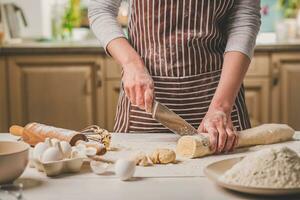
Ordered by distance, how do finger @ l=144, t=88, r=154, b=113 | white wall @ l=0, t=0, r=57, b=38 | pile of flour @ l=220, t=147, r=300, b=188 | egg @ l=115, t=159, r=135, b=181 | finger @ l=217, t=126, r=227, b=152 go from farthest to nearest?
white wall @ l=0, t=0, r=57, b=38 → finger @ l=144, t=88, r=154, b=113 → finger @ l=217, t=126, r=227, b=152 → egg @ l=115, t=159, r=135, b=181 → pile of flour @ l=220, t=147, r=300, b=188

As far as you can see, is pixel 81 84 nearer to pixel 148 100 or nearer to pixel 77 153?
pixel 148 100

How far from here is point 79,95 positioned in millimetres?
3146

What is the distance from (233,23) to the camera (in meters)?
1.73

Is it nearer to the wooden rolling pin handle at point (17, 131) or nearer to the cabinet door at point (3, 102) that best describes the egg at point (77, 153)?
the wooden rolling pin handle at point (17, 131)

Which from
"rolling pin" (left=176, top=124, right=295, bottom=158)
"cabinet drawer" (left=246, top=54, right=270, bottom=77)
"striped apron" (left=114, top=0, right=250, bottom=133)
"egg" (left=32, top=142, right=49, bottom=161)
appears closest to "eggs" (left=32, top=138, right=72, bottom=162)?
"egg" (left=32, top=142, right=49, bottom=161)

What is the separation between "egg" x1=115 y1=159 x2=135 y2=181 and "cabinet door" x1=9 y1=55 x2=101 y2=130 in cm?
201

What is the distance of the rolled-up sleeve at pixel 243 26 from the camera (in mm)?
1646

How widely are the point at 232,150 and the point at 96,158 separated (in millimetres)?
315

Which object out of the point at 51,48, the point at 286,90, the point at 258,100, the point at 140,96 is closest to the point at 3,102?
the point at 51,48

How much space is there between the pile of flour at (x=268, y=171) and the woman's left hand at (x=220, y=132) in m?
0.28

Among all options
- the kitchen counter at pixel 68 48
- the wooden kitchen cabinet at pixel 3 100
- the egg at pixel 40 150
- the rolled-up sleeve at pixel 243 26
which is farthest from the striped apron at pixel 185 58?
the wooden kitchen cabinet at pixel 3 100

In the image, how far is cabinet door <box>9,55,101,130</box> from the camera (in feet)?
10.2

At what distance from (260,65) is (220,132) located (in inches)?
69.4

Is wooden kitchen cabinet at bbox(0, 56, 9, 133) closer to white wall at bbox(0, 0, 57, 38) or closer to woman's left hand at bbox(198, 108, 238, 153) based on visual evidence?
white wall at bbox(0, 0, 57, 38)
